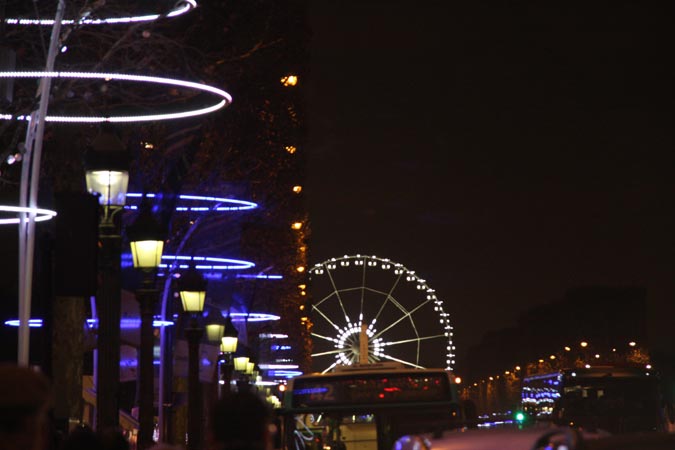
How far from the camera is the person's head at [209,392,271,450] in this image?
5184 mm

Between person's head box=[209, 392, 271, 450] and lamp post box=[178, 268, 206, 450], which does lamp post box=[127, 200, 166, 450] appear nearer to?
lamp post box=[178, 268, 206, 450]

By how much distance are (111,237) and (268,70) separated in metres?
18.0

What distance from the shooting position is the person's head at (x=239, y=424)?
5.18 metres

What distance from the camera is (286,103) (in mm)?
35781

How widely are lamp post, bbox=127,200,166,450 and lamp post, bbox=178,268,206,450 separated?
2.31 metres

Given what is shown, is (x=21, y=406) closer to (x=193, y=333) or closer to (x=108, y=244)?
(x=108, y=244)

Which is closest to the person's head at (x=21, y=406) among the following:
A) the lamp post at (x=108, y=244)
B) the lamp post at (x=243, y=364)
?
the lamp post at (x=108, y=244)

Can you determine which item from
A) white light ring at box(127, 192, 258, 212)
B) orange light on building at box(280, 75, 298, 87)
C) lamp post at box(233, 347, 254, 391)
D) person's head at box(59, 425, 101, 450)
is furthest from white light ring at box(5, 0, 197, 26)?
lamp post at box(233, 347, 254, 391)

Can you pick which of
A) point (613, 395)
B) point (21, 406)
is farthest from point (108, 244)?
point (613, 395)

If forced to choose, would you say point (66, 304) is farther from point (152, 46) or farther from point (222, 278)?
point (222, 278)

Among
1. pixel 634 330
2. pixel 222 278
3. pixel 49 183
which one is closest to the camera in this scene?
pixel 49 183

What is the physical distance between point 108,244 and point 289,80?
21.2 m

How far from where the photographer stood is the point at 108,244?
1526cm

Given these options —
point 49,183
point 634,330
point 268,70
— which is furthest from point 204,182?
point 634,330
